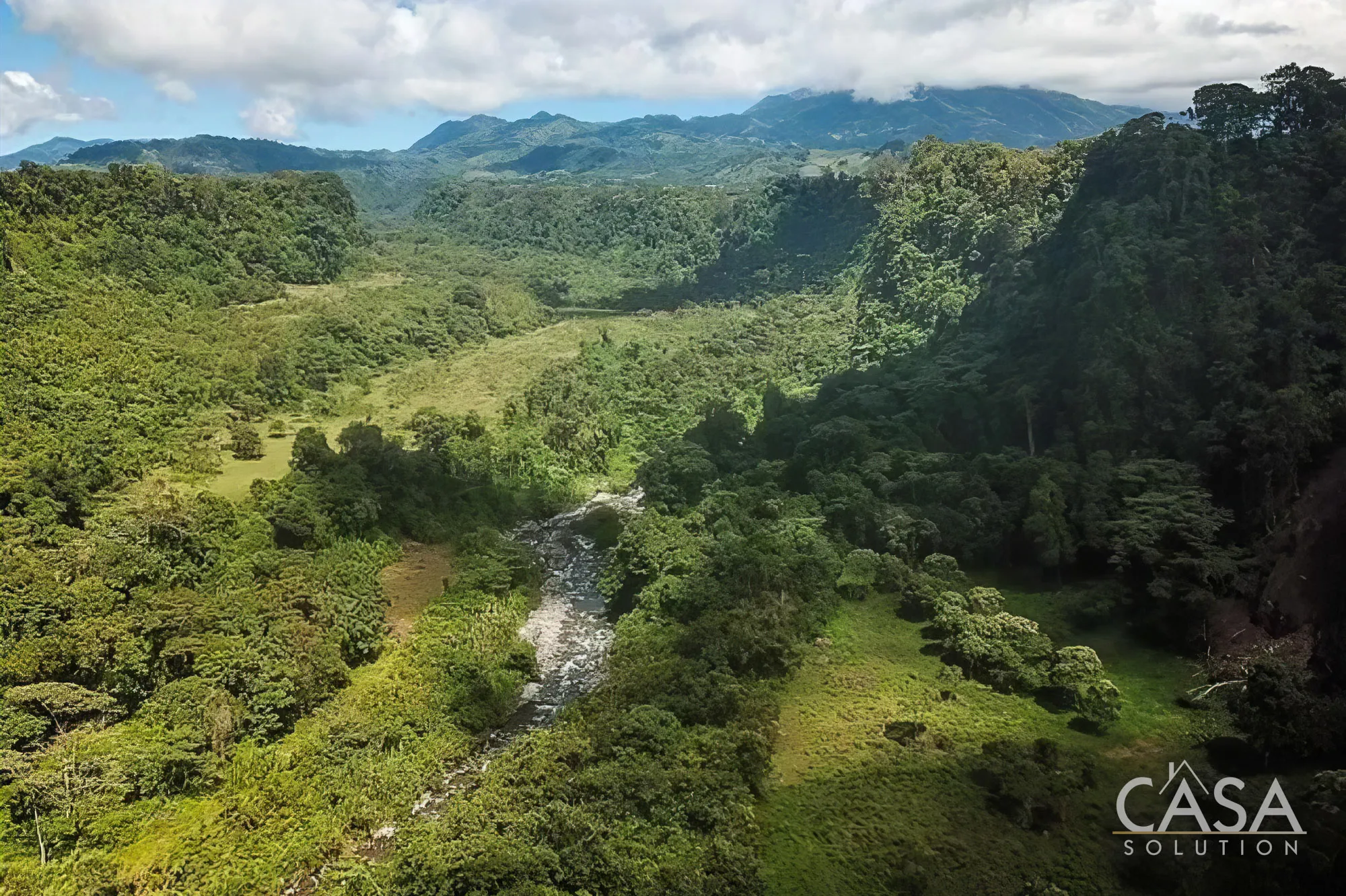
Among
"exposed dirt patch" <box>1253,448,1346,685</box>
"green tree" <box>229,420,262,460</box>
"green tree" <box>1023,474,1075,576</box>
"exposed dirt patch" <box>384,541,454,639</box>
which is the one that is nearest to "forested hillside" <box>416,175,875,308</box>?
"green tree" <box>1023,474,1075,576</box>

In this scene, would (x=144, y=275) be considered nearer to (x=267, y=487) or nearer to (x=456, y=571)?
(x=267, y=487)

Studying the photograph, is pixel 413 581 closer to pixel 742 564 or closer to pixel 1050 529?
pixel 742 564

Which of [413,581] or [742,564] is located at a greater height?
[742,564]

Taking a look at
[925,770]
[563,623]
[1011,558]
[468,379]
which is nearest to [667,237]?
[468,379]

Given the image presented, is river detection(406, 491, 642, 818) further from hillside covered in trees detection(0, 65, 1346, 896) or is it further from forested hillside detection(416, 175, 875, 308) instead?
forested hillside detection(416, 175, 875, 308)

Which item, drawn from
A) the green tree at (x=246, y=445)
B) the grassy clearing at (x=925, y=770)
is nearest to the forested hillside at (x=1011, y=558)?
the grassy clearing at (x=925, y=770)

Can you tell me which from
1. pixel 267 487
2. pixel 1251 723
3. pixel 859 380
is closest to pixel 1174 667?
pixel 1251 723
